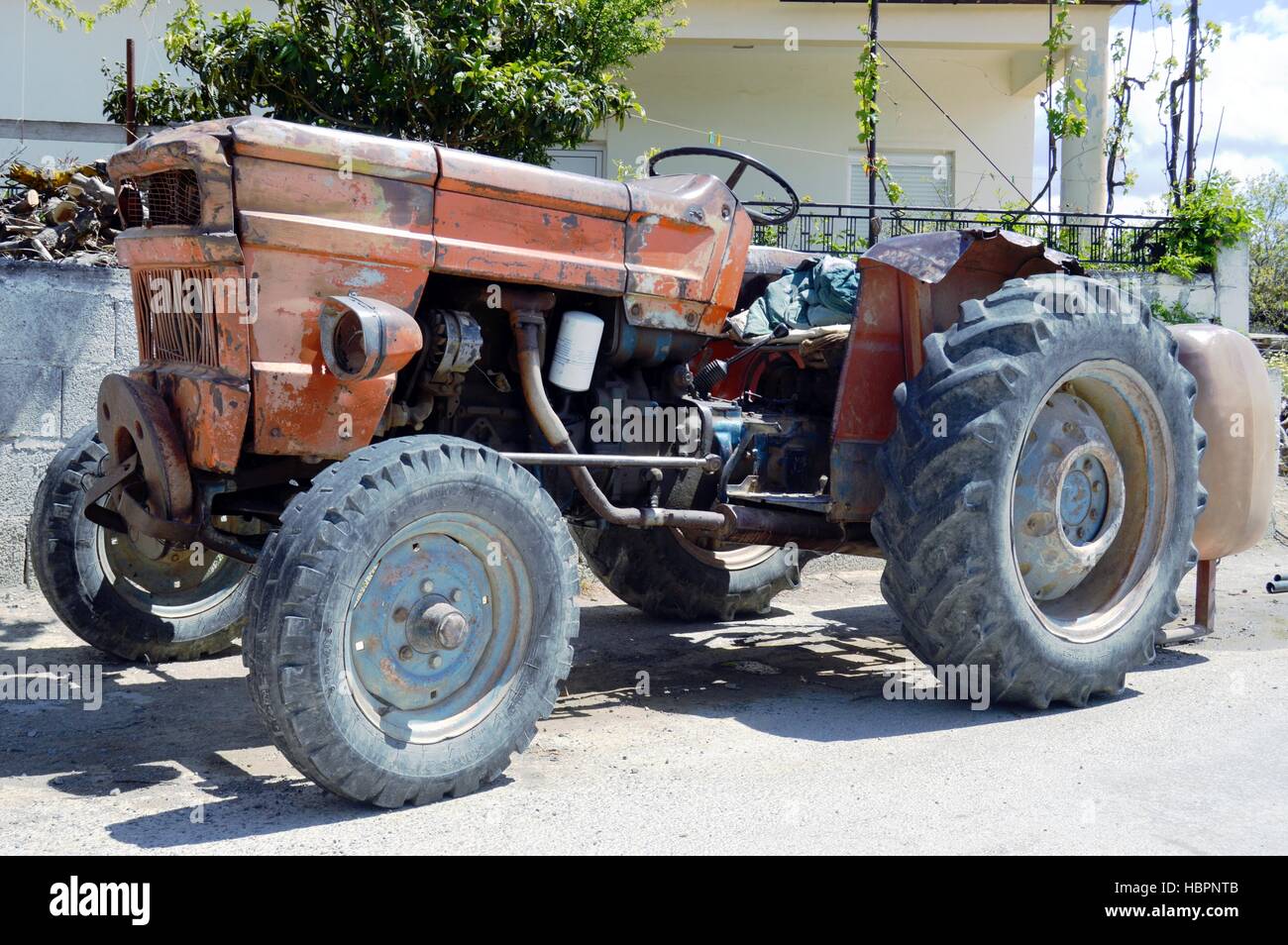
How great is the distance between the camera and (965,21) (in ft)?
51.5

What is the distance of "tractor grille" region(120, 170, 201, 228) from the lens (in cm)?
395

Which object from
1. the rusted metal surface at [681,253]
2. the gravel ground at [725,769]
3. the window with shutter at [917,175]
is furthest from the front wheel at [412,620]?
the window with shutter at [917,175]

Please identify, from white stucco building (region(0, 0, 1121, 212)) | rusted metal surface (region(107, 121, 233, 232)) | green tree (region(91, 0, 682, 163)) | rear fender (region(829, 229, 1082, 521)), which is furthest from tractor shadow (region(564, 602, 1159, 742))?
white stucco building (region(0, 0, 1121, 212))

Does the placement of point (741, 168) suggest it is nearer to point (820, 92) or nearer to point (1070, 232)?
point (1070, 232)

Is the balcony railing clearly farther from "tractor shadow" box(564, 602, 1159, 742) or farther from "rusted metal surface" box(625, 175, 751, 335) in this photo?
"rusted metal surface" box(625, 175, 751, 335)

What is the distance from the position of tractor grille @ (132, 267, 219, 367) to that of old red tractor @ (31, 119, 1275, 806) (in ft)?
0.07

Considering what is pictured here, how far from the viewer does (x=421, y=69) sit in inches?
318

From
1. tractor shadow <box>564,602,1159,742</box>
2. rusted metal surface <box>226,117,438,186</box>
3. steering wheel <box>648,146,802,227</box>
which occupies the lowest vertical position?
tractor shadow <box>564,602,1159,742</box>

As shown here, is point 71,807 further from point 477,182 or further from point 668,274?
point 668,274

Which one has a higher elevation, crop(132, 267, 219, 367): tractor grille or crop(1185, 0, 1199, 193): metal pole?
crop(1185, 0, 1199, 193): metal pole

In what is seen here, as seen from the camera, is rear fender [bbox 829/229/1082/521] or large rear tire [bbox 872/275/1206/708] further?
rear fender [bbox 829/229/1082/521]

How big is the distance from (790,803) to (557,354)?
1.85m

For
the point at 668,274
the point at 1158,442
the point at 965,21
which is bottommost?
the point at 1158,442

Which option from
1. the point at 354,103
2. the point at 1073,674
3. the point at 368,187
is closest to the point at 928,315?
the point at 1073,674
